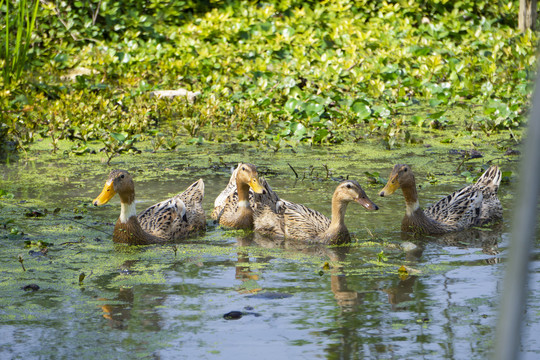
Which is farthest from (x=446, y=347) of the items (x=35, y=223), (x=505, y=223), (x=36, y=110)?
(x=36, y=110)

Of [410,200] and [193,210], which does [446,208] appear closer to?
[410,200]

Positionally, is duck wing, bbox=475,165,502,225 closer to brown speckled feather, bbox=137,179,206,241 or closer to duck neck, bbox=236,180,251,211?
duck neck, bbox=236,180,251,211

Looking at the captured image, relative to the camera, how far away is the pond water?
4.41 m

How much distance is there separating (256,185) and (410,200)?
56.2 inches

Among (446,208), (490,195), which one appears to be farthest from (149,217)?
(490,195)

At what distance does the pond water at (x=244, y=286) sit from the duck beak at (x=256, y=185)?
42cm

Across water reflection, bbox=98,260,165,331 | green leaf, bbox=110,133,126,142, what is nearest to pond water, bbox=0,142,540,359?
water reflection, bbox=98,260,165,331

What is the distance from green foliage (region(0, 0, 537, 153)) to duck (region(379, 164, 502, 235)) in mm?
2683

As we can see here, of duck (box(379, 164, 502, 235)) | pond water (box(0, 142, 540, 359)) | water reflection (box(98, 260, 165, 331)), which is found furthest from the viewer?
duck (box(379, 164, 502, 235))

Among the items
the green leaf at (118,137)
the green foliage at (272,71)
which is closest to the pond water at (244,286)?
the green leaf at (118,137)

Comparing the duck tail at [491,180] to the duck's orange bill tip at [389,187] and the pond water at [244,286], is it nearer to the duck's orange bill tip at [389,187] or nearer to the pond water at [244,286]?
the pond water at [244,286]

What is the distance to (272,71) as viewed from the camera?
47.0 feet

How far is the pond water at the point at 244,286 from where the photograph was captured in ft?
14.5

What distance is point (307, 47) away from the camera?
50.7ft
